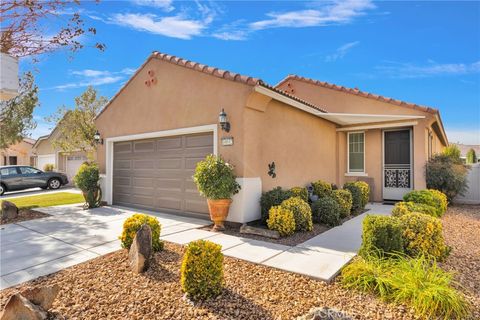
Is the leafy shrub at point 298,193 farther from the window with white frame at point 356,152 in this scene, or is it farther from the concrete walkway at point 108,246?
the window with white frame at point 356,152

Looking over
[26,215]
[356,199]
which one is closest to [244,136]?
[356,199]

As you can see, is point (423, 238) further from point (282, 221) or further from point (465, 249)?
point (282, 221)

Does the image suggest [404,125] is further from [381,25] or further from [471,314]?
[471,314]

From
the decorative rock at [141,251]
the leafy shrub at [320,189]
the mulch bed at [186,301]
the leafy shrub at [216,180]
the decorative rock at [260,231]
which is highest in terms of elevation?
the leafy shrub at [216,180]

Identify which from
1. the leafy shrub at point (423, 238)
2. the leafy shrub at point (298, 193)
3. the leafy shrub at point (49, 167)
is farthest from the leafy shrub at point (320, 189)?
the leafy shrub at point (49, 167)

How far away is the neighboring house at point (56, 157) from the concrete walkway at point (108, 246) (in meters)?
14.7

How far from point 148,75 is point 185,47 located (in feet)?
6.07

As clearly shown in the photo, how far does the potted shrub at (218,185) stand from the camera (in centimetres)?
718

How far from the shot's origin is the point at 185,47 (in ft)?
35.2

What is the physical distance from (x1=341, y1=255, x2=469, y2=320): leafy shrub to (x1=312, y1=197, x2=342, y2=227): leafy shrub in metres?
3.48

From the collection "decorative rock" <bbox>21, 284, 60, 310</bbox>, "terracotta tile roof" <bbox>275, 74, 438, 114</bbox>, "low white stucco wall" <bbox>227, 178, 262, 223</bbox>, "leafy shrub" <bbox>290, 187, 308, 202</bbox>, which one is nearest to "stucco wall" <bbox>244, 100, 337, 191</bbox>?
"low white stucco wall" <bbox>227, 178, 262, 223</bbox>

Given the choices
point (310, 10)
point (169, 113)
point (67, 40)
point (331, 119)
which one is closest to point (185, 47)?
point (169, 113)

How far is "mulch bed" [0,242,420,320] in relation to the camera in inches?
133

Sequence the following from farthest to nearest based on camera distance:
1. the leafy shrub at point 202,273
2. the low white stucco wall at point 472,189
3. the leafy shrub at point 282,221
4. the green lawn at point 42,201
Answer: the low white stucco wall at point 472,189 → the green lawn at point 42,201 → the leafy shrub at point 282,221 → the leafy shrub at point 202,273
